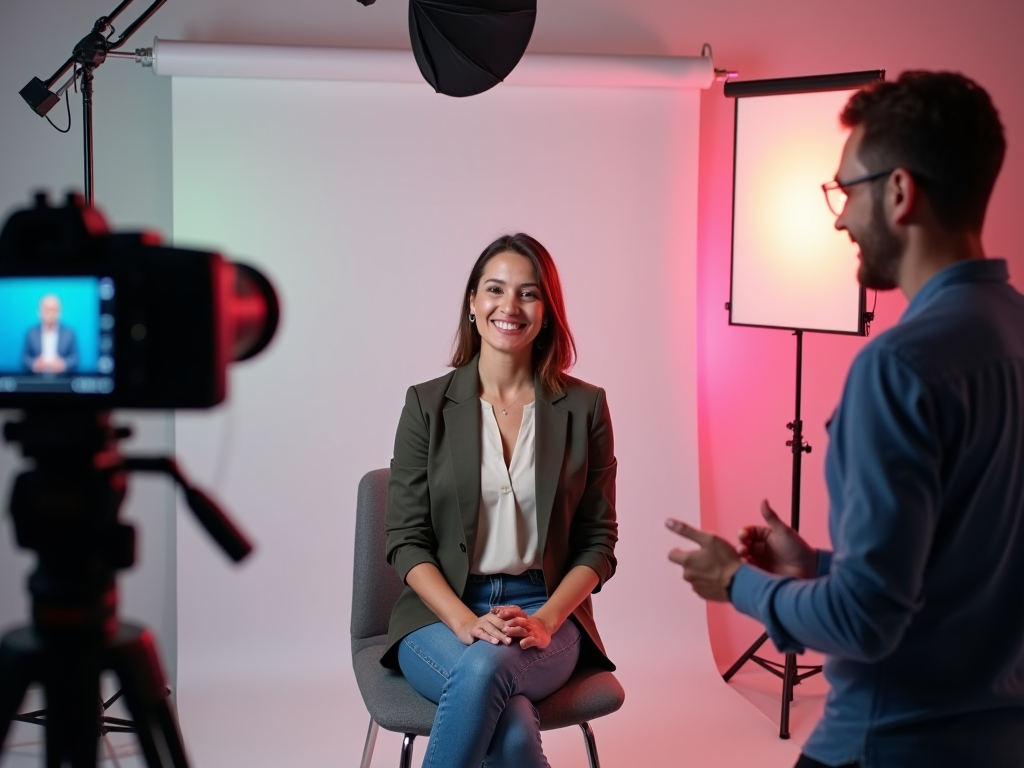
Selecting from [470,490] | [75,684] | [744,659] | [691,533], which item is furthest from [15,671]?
[744,659]

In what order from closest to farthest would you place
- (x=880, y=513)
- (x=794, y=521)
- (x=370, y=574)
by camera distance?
1. (x=880, y=513)
2. (x=370, y=574)
3. (x=794, y=521)

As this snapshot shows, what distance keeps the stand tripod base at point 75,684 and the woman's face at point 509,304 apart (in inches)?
57.8

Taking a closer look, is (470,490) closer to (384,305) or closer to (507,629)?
(507,629)

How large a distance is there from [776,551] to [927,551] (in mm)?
352

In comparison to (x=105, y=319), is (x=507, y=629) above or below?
below

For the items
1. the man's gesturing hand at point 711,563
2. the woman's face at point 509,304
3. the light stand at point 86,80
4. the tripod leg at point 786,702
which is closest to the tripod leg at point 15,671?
the man's gesturing hand at point 711,563

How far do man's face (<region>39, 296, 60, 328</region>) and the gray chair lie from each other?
132 centimetres

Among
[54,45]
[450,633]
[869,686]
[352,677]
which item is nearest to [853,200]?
[869,686]

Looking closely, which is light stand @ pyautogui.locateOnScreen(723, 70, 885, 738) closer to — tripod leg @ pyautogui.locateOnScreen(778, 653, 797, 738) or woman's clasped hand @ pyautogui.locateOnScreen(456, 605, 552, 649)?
tripod leg @ pyautogui.locateOnScreen(778, 653, 797, 738)

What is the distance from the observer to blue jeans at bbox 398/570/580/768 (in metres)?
1.91

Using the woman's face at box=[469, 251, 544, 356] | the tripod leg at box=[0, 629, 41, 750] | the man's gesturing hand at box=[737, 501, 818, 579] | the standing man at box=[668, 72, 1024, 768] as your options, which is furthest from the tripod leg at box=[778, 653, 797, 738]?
the tripod leg at box=[0, 629, 41, 750]

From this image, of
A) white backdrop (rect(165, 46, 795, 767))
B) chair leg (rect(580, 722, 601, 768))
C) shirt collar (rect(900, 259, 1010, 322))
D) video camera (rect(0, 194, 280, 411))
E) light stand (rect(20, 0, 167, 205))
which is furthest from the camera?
white backdrop (rect(165, 46, 795, 767))

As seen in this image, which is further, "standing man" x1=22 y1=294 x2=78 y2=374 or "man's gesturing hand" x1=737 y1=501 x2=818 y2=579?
"man's gesturing hand" x1=737 y1=501 x2=818 y2=579

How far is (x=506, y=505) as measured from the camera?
2279 mm
